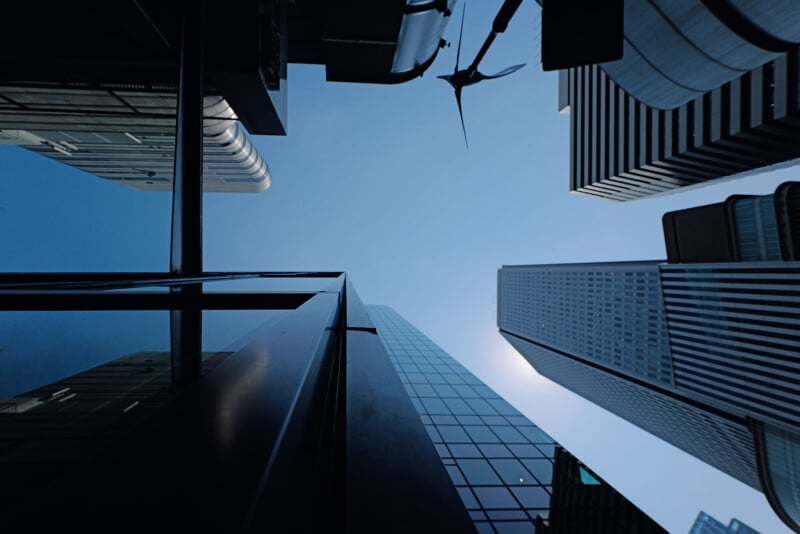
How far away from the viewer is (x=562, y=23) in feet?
23.1

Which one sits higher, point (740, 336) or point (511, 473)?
point (740, 336)

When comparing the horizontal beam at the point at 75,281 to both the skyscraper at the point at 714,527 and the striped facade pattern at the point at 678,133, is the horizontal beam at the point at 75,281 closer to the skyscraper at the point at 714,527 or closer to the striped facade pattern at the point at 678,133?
the striped facade pattern at the point at 678,133

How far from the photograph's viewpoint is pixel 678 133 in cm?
4766

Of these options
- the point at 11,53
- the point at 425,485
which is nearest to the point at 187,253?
the point at 425,485

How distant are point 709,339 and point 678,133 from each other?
33.7 metres

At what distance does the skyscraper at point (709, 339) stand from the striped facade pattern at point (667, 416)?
1.06 ft

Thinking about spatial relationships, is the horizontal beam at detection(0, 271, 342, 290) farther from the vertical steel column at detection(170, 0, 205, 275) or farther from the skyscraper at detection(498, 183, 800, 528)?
the skyscraper at detection(498, 183, 800, 528)

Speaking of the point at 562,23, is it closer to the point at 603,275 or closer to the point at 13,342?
the point at 13,342

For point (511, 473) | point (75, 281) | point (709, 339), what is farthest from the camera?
point (709, 339)

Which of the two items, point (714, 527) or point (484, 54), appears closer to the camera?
point (484, 54)

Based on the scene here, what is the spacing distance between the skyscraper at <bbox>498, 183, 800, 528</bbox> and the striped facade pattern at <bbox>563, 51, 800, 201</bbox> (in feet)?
39.7

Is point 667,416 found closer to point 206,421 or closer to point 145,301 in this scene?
point 145,301

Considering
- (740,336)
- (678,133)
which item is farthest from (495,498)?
(740,336)

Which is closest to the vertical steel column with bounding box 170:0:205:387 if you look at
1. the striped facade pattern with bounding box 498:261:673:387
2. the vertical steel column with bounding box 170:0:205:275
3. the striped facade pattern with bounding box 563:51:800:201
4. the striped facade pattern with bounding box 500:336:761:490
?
the vertical steel column with bounding box 170:0:205:275
